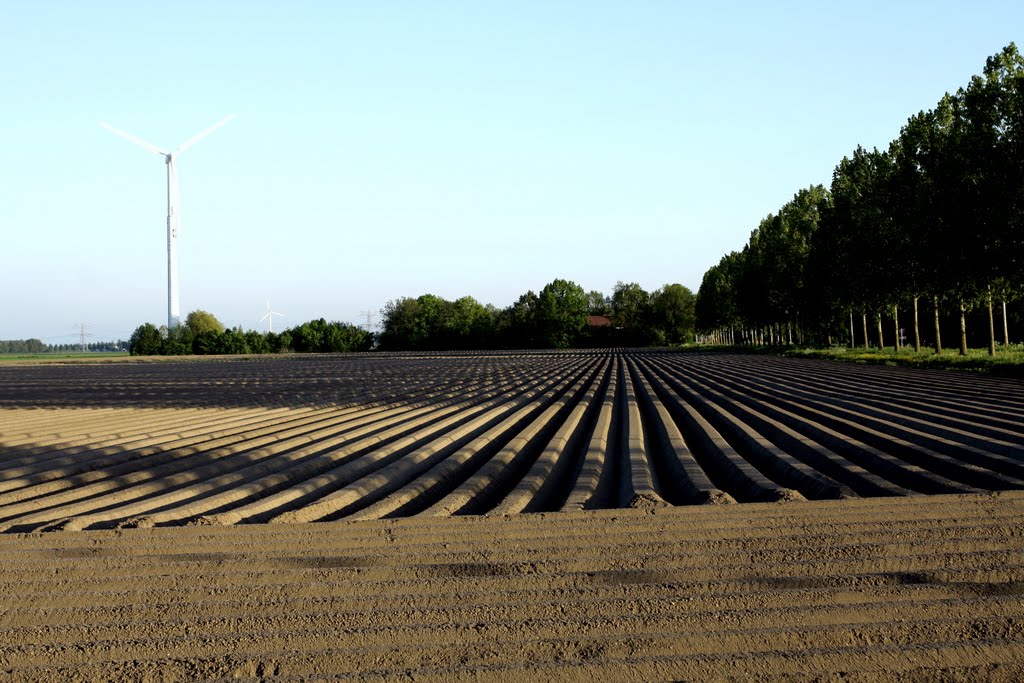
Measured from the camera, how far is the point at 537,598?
4613 millimetres

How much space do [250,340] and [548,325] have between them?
34.0m

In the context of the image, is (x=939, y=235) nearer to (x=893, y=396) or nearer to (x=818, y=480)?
(x=893, y=396)

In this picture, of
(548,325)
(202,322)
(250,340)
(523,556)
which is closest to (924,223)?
(523,556)

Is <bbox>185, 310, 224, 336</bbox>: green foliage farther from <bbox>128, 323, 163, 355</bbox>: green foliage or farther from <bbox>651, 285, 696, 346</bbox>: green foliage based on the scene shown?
<bbox>651, 285, 696, 346</bbox>: green foliage

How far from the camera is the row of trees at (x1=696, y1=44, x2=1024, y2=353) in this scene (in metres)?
26.3

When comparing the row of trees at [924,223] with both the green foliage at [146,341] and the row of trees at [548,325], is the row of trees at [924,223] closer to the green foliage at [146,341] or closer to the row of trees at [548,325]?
the row of trees at [548,325]

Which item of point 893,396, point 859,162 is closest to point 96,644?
point 893,396

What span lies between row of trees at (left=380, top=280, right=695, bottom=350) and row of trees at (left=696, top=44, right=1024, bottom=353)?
51.2 m

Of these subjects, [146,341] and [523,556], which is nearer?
[523,556]

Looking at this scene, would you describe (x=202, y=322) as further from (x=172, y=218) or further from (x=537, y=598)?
(x=537, y=598)

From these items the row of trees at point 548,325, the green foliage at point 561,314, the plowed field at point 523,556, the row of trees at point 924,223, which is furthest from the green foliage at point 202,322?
the plowed field at point 523,556

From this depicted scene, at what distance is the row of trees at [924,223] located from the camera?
86.2 ft

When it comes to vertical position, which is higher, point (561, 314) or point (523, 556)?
point (561, 314)

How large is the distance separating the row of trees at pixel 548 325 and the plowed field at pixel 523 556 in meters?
96.0
